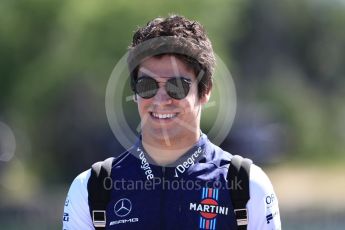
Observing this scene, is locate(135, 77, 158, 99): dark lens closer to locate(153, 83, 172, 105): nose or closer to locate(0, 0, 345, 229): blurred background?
locate(153, 83, 172, 105): nose

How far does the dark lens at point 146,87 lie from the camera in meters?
3.36

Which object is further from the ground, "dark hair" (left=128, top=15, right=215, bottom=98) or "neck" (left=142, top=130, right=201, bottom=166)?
"dark hair" (left=128, top=15, right=215, bottom=98)

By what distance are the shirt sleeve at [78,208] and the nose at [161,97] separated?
457 mm

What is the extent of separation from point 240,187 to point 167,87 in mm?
533

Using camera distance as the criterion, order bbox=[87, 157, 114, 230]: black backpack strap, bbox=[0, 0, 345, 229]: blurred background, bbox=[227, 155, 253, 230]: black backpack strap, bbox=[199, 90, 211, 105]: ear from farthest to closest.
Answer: bbox=[0, 0, 345, 229]: blurred background → bbox=[199, 90, 211, 105]: ear → bbox=[87, 157, 114, 230]: black backpack strap → bbox=[227, 155, 253, 230]: black backpack strap

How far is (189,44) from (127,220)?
82 cm

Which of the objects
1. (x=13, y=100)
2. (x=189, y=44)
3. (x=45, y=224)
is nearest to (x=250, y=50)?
(x=13, y=100)

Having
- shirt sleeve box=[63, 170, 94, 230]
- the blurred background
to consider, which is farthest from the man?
the blurred background

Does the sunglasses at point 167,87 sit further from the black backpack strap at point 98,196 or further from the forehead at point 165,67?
the black backpack strap at point 98,196

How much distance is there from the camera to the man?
333cm

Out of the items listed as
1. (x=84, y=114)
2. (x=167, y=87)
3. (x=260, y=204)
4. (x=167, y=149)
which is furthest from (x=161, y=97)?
(x=84, y=114)

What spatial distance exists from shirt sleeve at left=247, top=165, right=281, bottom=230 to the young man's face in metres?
0.35

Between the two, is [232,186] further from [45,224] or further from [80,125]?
[80,125]

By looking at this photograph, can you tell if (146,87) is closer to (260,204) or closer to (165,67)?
(165,67)
